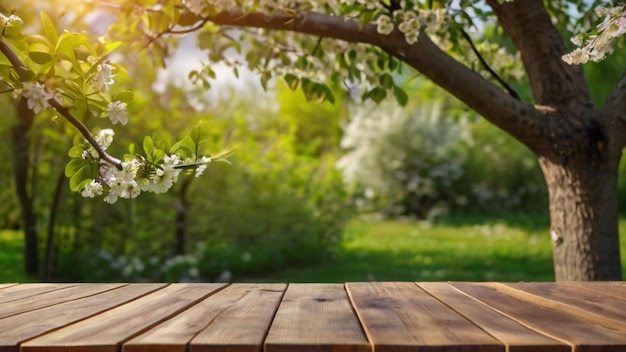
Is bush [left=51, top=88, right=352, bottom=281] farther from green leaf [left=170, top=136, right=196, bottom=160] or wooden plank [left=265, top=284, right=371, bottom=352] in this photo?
wooden plank [left=265, top=284, right=371, bottom=352]

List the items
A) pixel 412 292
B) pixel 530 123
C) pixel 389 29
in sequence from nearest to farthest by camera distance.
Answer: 1. pixel 412 292
2. pixel 389 29
3. pixel 530 123

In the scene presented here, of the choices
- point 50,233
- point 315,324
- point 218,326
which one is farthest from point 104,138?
point 50,233

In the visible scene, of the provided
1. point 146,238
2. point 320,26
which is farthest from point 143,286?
point 146,238

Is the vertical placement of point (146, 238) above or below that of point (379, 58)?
below

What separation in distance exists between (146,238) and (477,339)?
6.26 metres

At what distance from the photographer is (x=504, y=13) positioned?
333 cm

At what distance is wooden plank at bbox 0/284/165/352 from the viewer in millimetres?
1469

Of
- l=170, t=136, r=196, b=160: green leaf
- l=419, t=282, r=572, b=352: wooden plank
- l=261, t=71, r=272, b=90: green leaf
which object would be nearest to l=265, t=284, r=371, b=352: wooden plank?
l=419, t=282, r=572, b=352: wooden plank

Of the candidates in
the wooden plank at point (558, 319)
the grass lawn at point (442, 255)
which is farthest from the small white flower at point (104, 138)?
the grass lawn at point (442, 255)

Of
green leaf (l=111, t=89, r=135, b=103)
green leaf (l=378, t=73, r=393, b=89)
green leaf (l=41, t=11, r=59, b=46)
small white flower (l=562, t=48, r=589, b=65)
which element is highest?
green leaf (l=378, t=73, r=393, b=89)

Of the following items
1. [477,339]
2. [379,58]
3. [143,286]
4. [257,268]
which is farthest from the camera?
[257,268]

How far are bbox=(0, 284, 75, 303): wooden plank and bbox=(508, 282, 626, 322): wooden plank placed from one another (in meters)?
1.50

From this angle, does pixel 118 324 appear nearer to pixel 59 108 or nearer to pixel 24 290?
pixel 59 108

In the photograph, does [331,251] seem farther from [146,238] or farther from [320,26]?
[320,26]
